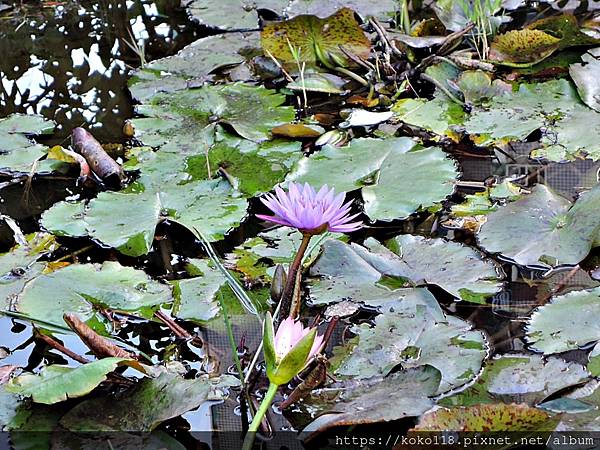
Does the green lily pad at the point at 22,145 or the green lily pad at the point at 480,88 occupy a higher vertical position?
the green lily pad at the point at 22,145

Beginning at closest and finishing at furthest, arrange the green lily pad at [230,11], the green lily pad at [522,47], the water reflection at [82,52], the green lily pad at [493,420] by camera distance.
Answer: the green lily pad at [493,420], the green lily pad at [522,47], the water reflection at [82,52], the green lily pad at [230,11]

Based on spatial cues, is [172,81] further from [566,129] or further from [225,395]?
[225,395]

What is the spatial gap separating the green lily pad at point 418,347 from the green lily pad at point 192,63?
155cm

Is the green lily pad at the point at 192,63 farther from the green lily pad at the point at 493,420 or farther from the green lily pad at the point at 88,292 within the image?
the green lily pad at the point at 493,420

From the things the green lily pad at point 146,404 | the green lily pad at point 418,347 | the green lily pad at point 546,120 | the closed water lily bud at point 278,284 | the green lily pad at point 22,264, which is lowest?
the green lily pad at point 546,120

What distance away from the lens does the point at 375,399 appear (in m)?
1.28

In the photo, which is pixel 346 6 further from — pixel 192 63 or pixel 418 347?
pixel 418 347

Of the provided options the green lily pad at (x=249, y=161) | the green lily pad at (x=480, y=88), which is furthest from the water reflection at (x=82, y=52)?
the green lily pad at (x=480, y=88)

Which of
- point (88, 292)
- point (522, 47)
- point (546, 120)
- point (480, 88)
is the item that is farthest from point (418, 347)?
point (522, 47)

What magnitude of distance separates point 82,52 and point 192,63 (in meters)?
0.54

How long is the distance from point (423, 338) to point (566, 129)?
108cm

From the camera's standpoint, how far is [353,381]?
1361 mm

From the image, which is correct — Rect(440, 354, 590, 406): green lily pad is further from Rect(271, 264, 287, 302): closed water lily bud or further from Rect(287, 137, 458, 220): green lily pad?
Rect(287, 137, 458, 220): green lily pad

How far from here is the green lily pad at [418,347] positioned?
1.37 meters
